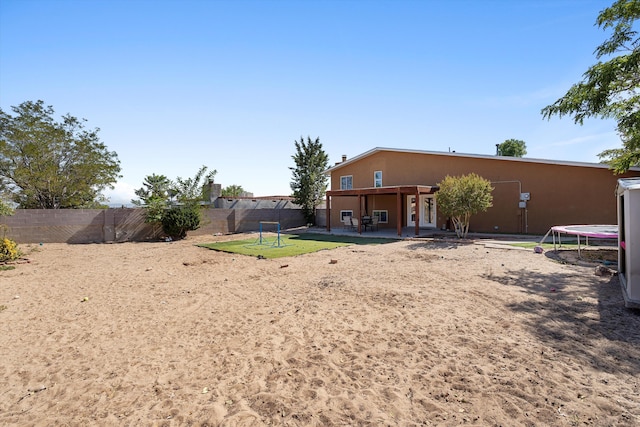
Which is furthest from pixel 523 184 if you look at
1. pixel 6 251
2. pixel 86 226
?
pixel 86 226

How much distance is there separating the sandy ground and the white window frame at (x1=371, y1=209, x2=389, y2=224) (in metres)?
14.3

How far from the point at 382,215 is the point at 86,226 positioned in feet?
58.0

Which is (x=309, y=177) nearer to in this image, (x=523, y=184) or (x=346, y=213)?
(x=346, y=213)

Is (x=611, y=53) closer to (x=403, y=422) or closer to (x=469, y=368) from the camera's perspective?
(x=469, y=368)

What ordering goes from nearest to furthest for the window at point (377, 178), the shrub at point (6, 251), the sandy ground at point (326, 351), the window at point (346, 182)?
the sandy ground at point (326, 351) < the shrub at point (6, 251) < the window at point (377, 178) < the window at point (346, 182)

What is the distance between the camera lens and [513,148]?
45.7 meters

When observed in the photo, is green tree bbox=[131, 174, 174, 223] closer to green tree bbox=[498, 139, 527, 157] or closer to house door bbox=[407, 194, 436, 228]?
house door bbox=[407, 194, 436, 228]

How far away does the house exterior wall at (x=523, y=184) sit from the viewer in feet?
48.9

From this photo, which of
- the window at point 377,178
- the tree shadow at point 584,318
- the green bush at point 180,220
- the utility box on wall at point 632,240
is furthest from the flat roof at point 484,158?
the utility box on wall at point 632,240

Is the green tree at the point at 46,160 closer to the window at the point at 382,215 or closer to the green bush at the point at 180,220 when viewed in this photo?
the green bush at the point at 180,220

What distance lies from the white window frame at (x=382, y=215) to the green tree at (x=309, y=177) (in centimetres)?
598

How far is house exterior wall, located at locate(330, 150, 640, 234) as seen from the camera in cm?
1490

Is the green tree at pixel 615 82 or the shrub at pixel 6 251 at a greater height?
the green tree at pixel 615 82

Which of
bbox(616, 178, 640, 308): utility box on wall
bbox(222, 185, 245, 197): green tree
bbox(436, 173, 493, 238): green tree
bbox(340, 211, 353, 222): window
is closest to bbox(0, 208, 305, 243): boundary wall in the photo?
bbox(340, 211, 353, 222): window
